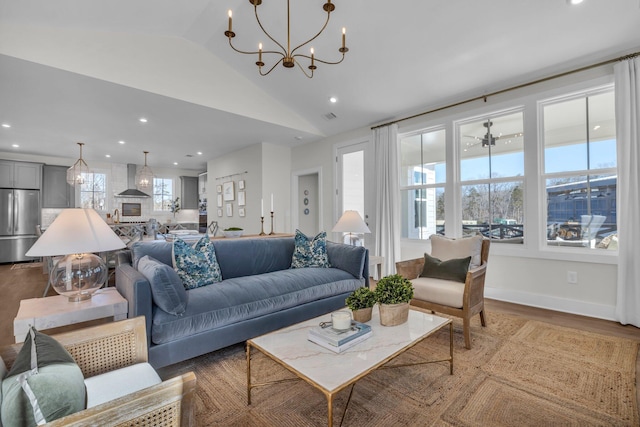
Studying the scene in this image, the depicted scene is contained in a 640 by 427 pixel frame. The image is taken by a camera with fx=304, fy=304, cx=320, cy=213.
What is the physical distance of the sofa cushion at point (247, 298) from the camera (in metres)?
2.07

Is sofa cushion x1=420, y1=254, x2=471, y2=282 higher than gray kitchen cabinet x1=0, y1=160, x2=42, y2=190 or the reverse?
the reverse

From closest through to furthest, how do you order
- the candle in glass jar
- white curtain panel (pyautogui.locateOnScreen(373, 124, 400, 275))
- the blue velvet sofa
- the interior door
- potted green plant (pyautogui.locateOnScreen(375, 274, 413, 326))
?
the candle in glass jar < potted green plant (pyautogui.locateOnScreen(375, 274, 413, 326)) < the blue velvet sofa < white curtain panel (pyautogui.locateOnScreen(373, 124, 400, 275)) < the interior door

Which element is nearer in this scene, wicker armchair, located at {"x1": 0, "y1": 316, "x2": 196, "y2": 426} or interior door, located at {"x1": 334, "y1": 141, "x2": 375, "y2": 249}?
wicker armchair, located at {"x1": 0, "y1": 316, "x2": 196, "y2": 426}

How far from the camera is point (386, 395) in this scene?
1.85m

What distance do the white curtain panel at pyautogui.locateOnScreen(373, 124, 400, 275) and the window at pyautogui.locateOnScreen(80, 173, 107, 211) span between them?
7668 mm

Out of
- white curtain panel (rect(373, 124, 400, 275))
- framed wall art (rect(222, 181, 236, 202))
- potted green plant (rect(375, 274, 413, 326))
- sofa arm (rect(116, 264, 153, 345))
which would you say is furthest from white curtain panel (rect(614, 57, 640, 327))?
framed wall art (rect(222, 181, 236, 202))

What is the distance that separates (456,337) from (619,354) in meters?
1.15

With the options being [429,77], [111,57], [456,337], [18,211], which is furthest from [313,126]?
[18,211]

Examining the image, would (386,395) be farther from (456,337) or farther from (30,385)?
(30,385)

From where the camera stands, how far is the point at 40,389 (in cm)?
76

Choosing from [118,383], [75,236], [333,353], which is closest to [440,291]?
[333,353]

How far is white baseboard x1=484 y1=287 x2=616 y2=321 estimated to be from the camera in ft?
10.3

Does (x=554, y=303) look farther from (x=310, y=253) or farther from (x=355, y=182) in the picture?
(x=355, y=182)

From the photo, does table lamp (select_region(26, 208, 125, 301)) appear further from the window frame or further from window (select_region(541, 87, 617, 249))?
the window frame
